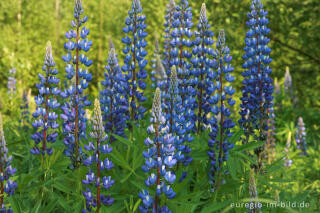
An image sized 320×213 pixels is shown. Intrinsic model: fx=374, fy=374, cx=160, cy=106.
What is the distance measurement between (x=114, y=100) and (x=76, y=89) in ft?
2.08

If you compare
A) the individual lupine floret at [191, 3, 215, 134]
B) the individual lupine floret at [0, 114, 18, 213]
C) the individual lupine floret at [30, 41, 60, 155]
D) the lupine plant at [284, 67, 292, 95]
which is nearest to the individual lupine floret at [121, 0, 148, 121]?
the individual lupine floret at [191, 3, 215, 134]

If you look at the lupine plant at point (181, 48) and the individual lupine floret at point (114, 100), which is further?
the individual lupine floret at point (114, 100)

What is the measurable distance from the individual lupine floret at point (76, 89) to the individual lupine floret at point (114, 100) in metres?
0.48

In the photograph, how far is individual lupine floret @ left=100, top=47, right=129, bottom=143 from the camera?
3.56 metres

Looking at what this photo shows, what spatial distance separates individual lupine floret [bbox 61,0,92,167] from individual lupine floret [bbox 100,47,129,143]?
1.58 ft

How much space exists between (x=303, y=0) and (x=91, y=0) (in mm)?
7916

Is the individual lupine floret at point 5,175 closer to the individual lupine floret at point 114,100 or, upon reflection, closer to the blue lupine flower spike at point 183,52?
the individual lupine floret at point 114,100

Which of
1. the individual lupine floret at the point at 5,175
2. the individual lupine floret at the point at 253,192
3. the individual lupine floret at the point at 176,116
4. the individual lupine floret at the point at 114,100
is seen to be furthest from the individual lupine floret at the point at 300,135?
the individual lupine floret at the point at 5,175

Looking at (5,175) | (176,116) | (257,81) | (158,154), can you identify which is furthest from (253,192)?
(257,81)

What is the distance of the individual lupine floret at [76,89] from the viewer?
296 cm

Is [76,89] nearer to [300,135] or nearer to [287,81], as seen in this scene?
[300,135]

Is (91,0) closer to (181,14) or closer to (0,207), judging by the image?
(181,14)

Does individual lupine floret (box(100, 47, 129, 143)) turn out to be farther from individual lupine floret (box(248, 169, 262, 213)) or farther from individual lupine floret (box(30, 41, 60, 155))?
individual lupine floret (box(248, 169, 262, 213))

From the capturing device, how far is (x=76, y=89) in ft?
9.97
